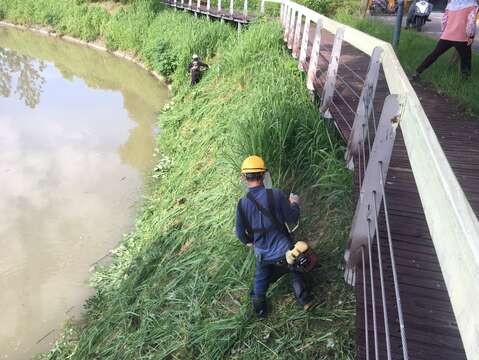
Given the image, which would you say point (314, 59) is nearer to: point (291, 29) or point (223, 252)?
point (223, 252)

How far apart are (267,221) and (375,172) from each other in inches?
38.6

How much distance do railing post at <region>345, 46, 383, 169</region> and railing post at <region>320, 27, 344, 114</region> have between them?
1155mm

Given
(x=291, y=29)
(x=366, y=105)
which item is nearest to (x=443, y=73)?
(x=291, y=29)

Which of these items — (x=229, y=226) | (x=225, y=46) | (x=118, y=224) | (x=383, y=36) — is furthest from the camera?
(x=225, y=46)

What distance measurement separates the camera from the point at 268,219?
3.05 meters

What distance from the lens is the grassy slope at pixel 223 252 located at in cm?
312

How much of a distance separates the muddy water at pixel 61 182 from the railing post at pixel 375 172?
4039mm

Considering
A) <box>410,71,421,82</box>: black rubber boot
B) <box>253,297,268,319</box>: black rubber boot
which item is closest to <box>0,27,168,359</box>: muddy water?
<box>253,297,268,319</box>: black rubber boot

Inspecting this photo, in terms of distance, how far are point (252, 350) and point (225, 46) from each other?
33.5ft

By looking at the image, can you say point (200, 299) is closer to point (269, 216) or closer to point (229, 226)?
point (229, 226)

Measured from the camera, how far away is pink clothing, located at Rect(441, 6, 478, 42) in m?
5.54

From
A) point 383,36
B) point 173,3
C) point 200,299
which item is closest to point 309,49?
point 383,36

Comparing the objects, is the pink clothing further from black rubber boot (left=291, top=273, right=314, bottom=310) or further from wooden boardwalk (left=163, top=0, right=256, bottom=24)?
wooden boardwalk (left=163, top=0, right=256, bottom=24)

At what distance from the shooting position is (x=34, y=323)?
5.03 metres
